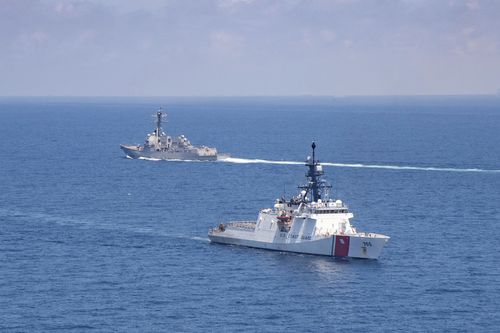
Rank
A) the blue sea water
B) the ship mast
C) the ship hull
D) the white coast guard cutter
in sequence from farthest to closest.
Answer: the ship mast < the white coast guard cutter < the ship hull < the blue sea water

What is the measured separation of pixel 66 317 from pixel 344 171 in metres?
108

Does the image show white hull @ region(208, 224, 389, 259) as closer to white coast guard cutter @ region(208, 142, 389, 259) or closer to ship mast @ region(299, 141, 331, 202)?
white coast guard cutter @ region(208, 142, 389, 259)

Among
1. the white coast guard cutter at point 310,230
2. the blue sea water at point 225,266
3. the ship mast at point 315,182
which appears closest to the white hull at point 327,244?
the white coast guard cutter at point 310,230

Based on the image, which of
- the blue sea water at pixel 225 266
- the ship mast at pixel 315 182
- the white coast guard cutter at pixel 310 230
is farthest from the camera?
the ship mast at pixel 315 182

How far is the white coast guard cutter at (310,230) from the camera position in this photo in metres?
101

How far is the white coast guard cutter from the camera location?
101 metres

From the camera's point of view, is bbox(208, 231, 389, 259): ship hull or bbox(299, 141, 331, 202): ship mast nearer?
bbox(208, 231, 389, 259): ship hull

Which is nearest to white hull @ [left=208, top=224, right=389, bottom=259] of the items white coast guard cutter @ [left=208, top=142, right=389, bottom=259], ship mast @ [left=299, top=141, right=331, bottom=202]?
white coast guard cutter @ [left=208, top=142, right=389, bottom=259]

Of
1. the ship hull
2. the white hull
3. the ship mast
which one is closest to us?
the ship hull

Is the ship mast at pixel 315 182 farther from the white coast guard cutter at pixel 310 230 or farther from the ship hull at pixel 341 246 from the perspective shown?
the ship hull at pixel 341 246

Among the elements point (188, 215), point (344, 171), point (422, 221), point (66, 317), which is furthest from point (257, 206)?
point (66, 317)

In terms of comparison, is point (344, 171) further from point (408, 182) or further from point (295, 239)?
point (295, 239)

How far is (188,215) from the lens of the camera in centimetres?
12988

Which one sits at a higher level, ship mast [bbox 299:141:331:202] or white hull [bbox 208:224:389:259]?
ship mast [bbox 299:141:331:202]
